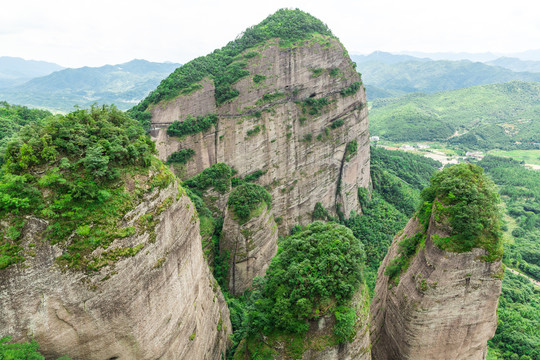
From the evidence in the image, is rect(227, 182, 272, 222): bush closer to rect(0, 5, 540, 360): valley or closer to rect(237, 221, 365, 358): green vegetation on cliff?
rect(0, 5, 540, 360): valley

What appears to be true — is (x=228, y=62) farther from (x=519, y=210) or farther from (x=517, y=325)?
(x=519, y=210)

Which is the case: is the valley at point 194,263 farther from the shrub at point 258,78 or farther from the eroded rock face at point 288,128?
the shrub at point 258,78

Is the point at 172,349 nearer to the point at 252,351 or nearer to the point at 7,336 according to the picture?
the point at 252,351

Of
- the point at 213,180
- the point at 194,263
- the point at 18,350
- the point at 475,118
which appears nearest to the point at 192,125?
the point at 213,180

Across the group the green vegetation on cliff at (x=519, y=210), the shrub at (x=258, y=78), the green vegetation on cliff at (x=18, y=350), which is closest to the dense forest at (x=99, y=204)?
the green vegetation on cliff at (x=18, y=350)

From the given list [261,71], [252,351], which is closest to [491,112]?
[261,71]
